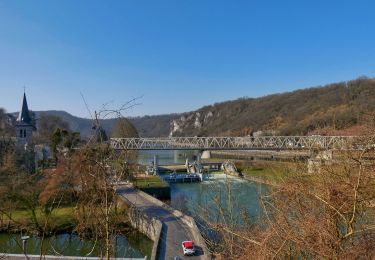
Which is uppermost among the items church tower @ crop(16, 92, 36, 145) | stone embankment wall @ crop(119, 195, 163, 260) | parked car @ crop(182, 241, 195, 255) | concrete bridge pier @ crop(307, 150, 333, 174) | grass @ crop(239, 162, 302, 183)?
church tower @ crop(16, 92, 36, 145)

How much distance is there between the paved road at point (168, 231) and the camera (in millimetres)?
14295

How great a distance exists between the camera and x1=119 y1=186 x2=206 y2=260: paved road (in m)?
14.3

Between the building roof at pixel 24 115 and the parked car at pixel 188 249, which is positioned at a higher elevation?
the building roof at pixel 24 115

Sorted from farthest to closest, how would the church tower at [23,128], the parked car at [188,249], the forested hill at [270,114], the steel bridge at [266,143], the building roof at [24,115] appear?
1. the forested hill at [270,114]
2. the building roof at [24,115]
3. the church tower at [23,128]
4. the parked car at [188,249]
5. the steel bridge at [266,143]

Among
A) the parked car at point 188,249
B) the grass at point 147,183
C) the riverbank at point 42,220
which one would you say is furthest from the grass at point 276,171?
the grass at point 147,183

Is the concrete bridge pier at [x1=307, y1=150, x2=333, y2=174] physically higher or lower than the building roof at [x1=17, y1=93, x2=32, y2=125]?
lower

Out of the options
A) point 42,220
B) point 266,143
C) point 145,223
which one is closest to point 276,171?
point 145,223

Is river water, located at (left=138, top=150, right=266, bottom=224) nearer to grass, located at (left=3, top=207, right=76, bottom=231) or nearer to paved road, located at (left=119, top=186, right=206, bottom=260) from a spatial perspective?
paved road, located at (left=119, top=186, right=206, bottom=260)

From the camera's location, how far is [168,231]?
1725 centimetres

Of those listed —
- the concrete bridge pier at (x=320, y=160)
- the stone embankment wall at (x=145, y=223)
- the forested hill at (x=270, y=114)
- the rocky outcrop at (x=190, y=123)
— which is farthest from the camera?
the rocky outcrop at (x=190, y=123)

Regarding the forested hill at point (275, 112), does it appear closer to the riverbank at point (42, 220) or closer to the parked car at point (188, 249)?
the riverbank at point (42, 220)

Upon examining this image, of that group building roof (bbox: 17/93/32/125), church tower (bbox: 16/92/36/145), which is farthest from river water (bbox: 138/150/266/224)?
building roof (bbox: 17/93/32/125)

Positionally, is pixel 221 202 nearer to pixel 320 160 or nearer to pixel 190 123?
pixel 320 160

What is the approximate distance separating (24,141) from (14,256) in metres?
27.4
